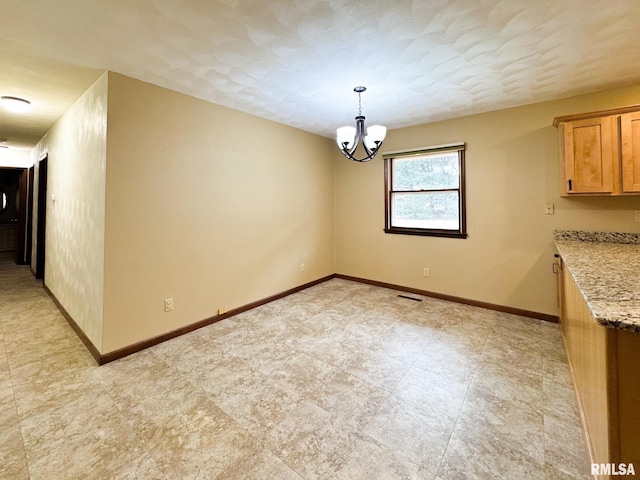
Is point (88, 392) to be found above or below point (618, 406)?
below

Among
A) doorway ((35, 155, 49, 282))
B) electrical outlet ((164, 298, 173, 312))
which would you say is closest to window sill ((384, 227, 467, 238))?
electrical outlet ((164, 298, 173, 312))

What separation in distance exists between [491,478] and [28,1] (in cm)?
363

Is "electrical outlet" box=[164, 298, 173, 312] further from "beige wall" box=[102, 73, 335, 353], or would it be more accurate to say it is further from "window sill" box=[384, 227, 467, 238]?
"window sill" box=[384, 227, 467, 238]

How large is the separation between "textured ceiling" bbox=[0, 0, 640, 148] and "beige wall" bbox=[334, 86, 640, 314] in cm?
37

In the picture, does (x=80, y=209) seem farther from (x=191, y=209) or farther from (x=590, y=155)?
(x=590, y=155)

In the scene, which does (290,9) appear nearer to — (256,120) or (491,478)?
(256,120)

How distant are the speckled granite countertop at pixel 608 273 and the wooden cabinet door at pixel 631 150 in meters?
0.58

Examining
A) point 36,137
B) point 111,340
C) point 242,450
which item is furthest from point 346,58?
point 36,137

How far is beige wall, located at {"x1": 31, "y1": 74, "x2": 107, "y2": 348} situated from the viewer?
96.1 inches

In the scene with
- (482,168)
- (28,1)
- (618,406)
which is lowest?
(618,406)

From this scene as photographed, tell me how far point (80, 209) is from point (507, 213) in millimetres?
4905

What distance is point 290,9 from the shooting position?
171cm

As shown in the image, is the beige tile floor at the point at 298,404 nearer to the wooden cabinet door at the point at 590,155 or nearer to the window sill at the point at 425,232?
the window sill at the point at 425,232

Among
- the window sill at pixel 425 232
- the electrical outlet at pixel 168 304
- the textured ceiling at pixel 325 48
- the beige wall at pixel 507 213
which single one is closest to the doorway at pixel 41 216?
the textured ceiling at pixel 325 48
